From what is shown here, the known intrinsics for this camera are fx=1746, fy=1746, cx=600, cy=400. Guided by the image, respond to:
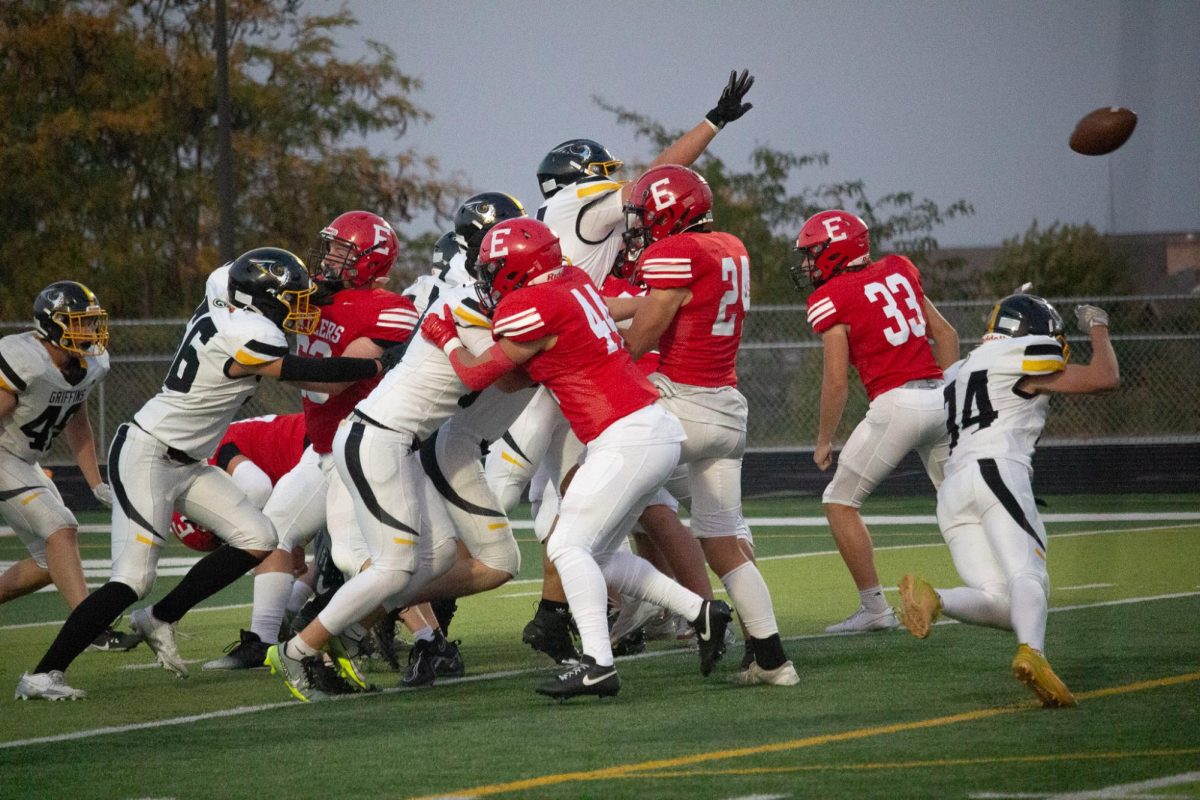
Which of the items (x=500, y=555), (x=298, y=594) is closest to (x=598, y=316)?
(x=500, y=555)

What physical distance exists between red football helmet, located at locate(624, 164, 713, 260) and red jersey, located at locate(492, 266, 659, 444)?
31.9 inches

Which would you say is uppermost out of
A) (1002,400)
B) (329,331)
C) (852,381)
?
(329,331)

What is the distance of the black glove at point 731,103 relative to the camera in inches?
320

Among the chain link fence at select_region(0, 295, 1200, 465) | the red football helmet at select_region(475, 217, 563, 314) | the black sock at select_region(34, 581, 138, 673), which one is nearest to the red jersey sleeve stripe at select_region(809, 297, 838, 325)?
the red football helmet at select_region(475, 217, 563, 314)

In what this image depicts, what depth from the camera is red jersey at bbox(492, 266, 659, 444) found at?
20.0ft

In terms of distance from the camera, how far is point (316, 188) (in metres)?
24.3

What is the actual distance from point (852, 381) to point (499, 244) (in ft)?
38.5

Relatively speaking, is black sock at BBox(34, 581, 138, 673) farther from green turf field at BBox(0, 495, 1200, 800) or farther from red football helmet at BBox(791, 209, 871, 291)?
red football helmet at BBox(791, 209, 871, 291)

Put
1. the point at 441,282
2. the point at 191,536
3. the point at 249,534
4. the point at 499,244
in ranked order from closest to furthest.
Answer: the point at 499,244
the point at 249,534
the point at 441,282
the point at 191,536

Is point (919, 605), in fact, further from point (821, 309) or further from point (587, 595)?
point (821, 309)

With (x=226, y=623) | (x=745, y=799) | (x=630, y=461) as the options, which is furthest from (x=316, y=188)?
(x=745, y=799)

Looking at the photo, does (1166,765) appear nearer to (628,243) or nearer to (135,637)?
(628,243)

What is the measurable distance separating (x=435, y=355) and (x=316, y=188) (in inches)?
718

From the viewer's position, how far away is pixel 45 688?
22.3ft
